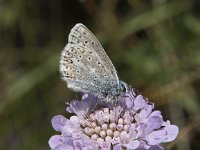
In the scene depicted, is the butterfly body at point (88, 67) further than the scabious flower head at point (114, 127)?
Yes

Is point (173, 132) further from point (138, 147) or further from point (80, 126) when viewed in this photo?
point (80, 126)

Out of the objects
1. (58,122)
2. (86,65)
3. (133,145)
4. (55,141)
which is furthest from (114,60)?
(133,145)

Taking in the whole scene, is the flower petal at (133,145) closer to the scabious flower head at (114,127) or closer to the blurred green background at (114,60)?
the scabious flower head at (114,127)

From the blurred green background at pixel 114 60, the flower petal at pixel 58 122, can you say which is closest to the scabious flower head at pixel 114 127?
the flower petal at pixel 58 122

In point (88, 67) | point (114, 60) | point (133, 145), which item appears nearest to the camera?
point (133, 145)

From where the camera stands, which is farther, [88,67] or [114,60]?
[114,60]

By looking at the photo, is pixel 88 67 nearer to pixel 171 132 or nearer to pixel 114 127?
pixel 114 127
